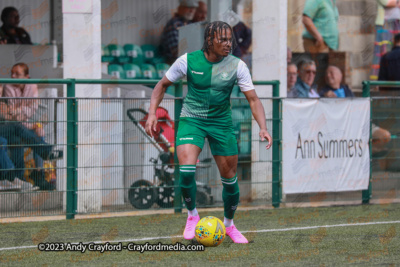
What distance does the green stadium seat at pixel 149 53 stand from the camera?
739 inches

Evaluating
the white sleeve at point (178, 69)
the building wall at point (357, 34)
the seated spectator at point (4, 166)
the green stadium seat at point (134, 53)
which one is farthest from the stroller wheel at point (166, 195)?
the building wall at point (357, 34)

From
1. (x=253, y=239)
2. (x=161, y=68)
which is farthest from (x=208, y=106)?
(x=161, y=68)

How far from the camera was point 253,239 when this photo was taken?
882 cm

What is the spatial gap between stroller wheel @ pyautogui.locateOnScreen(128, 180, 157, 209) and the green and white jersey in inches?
135

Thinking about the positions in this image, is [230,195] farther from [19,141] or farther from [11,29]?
[11,29]

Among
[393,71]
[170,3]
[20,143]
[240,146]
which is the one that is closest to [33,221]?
[20,143]

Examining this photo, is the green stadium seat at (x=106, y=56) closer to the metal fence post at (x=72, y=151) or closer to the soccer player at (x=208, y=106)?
the metal fence post at (x=72, y=151)

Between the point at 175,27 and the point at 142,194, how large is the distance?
6716 mm

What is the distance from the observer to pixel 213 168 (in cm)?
1213

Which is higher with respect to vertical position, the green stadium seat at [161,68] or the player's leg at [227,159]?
the green stadium seat at [161,68]

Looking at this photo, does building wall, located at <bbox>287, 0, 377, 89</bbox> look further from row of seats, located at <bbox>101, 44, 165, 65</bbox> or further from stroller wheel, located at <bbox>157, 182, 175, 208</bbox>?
stroller wheel, located at <bbox>157, 182, 175, 208</bbox>

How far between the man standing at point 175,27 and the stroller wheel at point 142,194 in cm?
624

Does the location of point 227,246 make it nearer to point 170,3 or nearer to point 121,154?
point 121,154

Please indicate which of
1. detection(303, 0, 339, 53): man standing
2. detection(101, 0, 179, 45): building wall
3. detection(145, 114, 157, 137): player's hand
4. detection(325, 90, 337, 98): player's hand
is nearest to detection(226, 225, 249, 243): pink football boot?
detection(145, 114, 157, 137): player's hand
